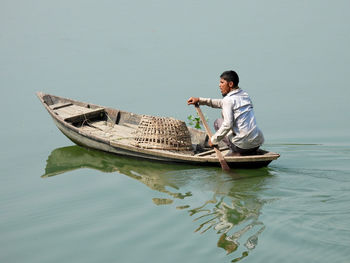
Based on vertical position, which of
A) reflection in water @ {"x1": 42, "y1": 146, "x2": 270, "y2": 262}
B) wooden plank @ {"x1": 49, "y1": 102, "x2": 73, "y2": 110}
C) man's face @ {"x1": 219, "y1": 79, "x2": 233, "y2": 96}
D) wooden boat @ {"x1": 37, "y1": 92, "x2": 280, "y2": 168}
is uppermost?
man's face @ {"x1": 219, "y1": 79, "x2": 233, "y2": 96}

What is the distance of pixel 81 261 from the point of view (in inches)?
172

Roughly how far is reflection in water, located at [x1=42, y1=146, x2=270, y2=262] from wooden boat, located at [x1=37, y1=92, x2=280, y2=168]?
15 cm

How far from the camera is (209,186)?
18.7ft

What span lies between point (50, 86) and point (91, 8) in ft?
22.7

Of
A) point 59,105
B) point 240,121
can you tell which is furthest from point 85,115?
point 240,121

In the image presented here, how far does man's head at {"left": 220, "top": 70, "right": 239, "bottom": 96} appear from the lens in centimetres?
574

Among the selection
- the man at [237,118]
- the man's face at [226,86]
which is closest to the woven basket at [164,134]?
the man at [237,118]

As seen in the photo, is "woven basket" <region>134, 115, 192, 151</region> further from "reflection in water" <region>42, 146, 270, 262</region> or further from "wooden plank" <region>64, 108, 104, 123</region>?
"wooden plank" <region>64, 108, 104, 123</region>

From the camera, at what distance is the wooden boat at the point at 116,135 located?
595 cm

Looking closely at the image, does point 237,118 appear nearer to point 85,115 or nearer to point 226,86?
point 226,86

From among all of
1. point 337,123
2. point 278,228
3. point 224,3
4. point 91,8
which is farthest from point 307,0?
point 278,228

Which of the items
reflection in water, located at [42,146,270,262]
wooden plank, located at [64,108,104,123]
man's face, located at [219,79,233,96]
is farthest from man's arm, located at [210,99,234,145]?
wooden plank, located at [64,108,104,123]

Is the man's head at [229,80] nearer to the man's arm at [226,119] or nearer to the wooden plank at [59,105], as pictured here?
the man's arm at [226,119]

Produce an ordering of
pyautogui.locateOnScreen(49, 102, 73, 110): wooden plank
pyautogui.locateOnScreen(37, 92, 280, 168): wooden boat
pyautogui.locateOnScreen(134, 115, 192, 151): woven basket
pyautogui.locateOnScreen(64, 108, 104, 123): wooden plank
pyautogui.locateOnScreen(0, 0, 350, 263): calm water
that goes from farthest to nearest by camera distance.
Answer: pyautogui.locateOnScreen(49, 102, 73, 110): wooden plank < pyautogui.locateOnScreen(64, 108, 104, 123): wooden plank < pyautogui.locateOnScreen(134, 115, 192, 151): woven basket < pyautogui.locateOnScreen(37, 92, 280, 168): wooden boat < pyautogui.locateOnScreen(0, 0, 350, 263): calm water
